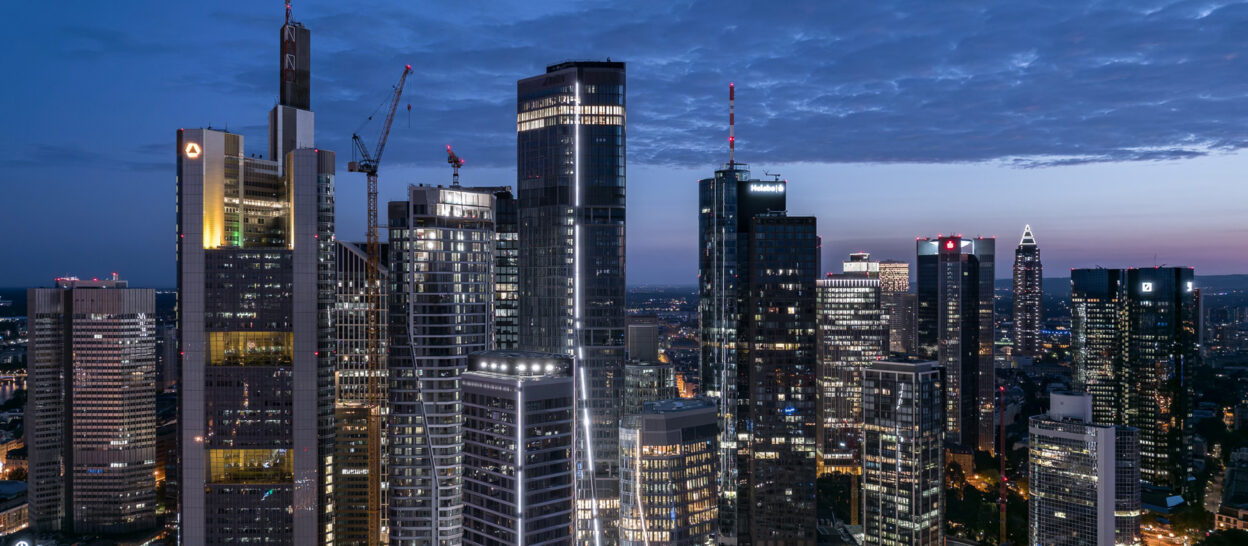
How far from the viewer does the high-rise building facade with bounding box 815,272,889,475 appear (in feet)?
595

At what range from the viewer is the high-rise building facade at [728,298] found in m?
142

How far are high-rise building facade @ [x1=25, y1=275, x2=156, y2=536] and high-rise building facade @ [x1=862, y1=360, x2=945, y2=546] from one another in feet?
466

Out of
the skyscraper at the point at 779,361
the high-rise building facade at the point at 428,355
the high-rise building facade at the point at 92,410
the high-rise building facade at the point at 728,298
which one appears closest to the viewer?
the high-rise building facade at the point at 428,355

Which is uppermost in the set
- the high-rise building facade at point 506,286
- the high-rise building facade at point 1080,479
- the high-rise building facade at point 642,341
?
the high-rise building facade at point 506,286

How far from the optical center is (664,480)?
3927 inches

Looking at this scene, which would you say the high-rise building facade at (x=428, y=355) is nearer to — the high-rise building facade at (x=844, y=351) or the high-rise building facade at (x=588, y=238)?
the high-rise building facade at (x=588, y=238)

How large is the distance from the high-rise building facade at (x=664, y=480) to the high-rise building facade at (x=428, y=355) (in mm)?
22856

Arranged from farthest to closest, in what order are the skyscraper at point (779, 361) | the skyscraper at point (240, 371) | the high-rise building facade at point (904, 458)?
the skyscraper at point (779, 361), the high-rise building facade at point (904, 458), the skyscraper at point (240, 371)

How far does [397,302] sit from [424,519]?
93.7 ft

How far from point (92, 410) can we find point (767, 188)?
143259 mm

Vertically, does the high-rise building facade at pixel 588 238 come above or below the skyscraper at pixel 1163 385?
above

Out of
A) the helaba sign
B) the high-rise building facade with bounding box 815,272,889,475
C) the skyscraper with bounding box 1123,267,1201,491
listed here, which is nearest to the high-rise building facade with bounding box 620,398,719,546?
the helaba sign

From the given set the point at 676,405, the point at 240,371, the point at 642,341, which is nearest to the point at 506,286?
the point at 676,405

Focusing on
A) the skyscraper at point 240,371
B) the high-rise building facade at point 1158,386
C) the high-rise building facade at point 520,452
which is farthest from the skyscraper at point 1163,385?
the skyscraper at point 240,371
